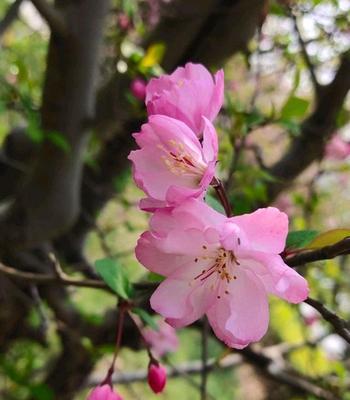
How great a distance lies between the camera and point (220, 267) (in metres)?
0.53

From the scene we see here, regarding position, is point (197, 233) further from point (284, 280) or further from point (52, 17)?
point (52, 17)

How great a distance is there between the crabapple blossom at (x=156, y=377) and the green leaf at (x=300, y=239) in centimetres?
22

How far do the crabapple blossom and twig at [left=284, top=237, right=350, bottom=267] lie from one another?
224 millimetres

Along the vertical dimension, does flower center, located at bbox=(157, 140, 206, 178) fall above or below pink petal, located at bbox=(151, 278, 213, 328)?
above

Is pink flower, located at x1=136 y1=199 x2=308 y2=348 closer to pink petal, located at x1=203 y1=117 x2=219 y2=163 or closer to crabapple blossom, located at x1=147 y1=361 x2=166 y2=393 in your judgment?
pink petal, located at x1=203 y1=117 x2=219 y2=163

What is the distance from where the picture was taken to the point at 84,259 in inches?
Result: 79.4

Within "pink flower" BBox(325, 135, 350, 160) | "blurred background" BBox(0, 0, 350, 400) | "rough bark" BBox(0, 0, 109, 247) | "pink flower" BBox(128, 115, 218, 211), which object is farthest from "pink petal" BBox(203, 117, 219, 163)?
"pink flower" BBox(325, 135, 350, 160)

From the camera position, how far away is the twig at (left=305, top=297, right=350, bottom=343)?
0.48 metres

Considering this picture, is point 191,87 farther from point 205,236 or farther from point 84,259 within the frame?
point 84,259

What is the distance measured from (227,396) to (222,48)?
3.59 meters

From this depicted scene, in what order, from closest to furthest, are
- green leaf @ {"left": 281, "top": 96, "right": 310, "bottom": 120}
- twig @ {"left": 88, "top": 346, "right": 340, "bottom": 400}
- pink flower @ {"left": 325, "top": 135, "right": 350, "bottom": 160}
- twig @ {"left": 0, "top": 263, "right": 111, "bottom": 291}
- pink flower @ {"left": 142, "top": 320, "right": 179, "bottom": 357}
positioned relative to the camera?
twig @ {"left": 0, "top": 263, "right": 111, "bottom": 291}, green leaf @ {"left": 281, "top": 96, "right": 310, "bottom": 120}, twig @ {"left": 88, "top": 346, "right": 340, "bottom": 400}, pink flower @ {"left": 325, "top": 135, "right": 350, "bottom": 160}, pink flower @ {"left": 142, "top": 320, "right": 179, "bottom": 357}

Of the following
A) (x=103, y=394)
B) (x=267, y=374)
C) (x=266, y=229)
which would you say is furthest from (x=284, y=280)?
(x=267, y=374)

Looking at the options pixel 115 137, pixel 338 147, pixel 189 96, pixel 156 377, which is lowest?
pixel 338 147

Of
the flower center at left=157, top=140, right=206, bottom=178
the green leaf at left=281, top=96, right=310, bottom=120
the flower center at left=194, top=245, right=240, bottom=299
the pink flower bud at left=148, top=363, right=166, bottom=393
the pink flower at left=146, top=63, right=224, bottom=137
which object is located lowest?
the pink flower bud at left=148, top=363, right=166, bottom=393
